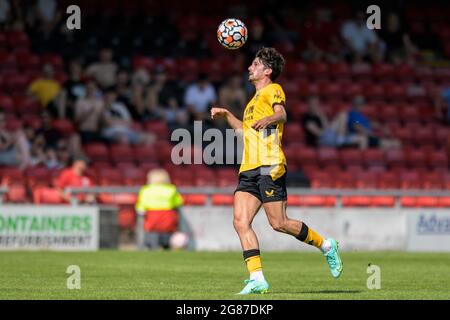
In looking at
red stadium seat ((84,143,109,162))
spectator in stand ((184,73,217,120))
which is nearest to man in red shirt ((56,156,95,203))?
red stadium seat ((84,143,109,162))

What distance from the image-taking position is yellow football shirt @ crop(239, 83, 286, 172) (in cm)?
1106

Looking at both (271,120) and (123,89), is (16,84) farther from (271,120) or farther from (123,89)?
(271,120)

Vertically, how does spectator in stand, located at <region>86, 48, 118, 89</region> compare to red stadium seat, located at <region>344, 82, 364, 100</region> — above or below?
above

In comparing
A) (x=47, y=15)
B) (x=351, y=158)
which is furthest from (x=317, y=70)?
(x=47, y=15)

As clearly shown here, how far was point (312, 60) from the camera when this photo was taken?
→ 27.3 m

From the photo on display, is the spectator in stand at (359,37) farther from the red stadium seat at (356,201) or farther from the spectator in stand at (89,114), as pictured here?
the spectator in stand at (89,114)

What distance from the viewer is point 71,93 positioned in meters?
23.7

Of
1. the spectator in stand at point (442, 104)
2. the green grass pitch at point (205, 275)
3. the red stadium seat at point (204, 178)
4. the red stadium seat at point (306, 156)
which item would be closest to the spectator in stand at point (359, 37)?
the spectator in stand at point (442, 104)

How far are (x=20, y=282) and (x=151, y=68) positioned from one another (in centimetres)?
1394

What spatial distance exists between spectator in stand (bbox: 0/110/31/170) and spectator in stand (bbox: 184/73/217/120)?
4.00 meters

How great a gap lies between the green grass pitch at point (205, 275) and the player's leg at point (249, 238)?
0.17 meters

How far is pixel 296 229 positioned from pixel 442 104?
16384mm

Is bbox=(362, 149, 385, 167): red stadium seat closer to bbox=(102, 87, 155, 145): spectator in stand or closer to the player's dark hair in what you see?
bbox=(102, 87, 155, 145): spectator in stand
